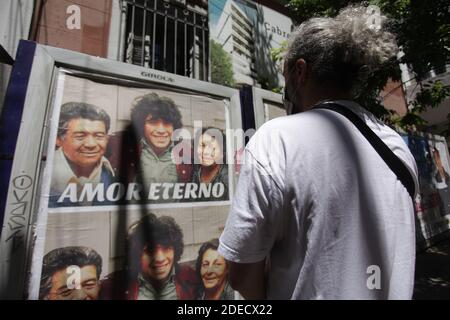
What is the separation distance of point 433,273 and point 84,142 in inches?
222

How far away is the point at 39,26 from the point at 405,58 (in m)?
5.14

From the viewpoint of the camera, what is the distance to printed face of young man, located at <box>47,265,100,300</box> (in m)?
1.39

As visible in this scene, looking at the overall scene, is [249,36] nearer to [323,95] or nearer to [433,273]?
[323,95]

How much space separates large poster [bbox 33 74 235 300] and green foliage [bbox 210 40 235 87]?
10.7 feet

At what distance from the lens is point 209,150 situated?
1969 mm

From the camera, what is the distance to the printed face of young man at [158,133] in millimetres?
1752

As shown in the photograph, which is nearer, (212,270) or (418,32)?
(212,270)

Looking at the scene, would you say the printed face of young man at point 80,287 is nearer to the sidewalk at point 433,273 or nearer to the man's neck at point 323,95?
the man's neck at point 323,95

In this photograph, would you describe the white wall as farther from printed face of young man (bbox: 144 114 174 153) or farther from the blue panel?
printed face of young man (bbox: 144 114 174 153)

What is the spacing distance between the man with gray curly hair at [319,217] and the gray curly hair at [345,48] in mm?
181

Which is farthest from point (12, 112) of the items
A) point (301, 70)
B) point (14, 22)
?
point (14, 22)

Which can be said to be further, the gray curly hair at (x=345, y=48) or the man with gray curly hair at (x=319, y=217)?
the gray curly hair at (x=345, y=48)

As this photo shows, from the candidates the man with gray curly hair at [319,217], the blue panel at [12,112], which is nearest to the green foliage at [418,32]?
the man with gray curly hair at [319,217]

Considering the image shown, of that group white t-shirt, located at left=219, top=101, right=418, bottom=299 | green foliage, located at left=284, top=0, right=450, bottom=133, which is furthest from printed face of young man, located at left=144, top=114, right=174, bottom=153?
green foliage, located at left=284, top=0, right=450, bottom=133
